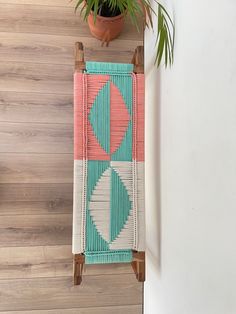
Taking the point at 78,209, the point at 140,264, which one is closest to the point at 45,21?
the point at 78,209

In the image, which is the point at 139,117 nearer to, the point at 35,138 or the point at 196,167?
the point at 196,167

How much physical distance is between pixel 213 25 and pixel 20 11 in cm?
133

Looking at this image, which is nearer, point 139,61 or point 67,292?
point 139,61

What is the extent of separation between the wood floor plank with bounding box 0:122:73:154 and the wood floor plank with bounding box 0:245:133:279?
528 millimetres

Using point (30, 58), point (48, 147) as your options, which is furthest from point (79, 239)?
point (30, 58)

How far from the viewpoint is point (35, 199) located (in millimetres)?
1791

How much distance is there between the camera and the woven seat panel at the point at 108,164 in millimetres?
1460

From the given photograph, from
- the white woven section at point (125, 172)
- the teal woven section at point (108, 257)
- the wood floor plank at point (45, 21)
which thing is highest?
the wood floor plank at point (45, 21)

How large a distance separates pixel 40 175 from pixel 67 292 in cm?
64

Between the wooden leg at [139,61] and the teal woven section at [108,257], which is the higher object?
the wooden leg at [139,61]

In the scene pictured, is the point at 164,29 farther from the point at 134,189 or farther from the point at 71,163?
the point at 71,163

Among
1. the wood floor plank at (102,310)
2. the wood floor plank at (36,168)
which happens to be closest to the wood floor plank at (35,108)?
the wood floor plank at (36,168)

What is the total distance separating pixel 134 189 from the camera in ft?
4.92

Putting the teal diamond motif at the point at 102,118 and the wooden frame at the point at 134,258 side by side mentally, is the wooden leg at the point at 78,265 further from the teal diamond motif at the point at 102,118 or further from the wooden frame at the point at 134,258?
the teal diamond motif at the point at 102,118
